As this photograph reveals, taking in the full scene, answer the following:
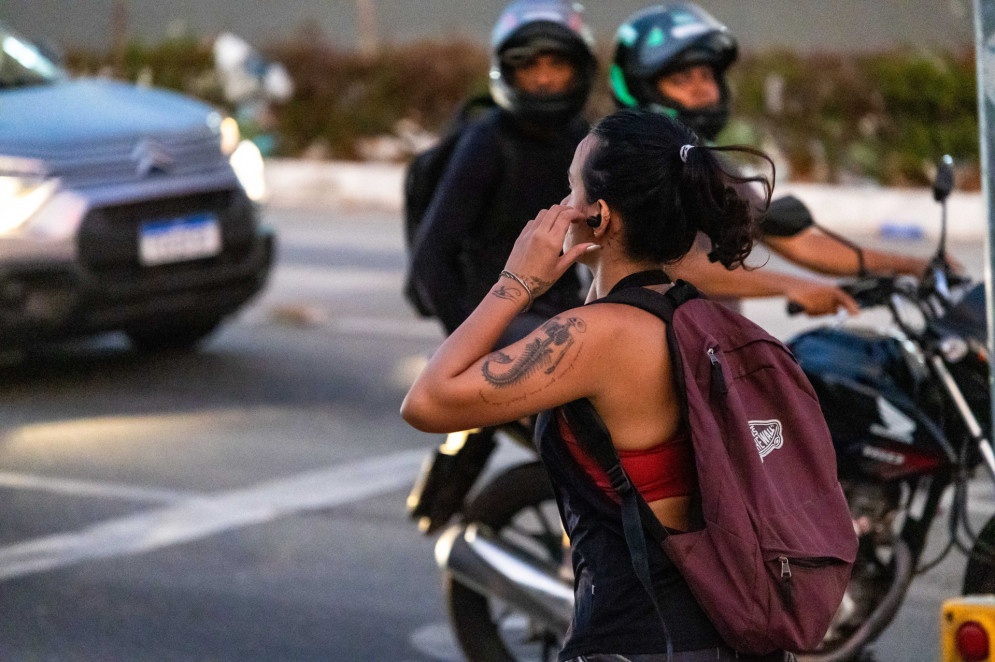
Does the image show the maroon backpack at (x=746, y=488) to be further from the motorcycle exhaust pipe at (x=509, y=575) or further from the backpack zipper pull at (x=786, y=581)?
the motorcycle exhaust pipe at (x=509, y=575)

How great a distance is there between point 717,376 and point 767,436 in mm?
143

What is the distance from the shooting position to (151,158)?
7555 mm

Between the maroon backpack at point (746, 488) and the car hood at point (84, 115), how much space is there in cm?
579

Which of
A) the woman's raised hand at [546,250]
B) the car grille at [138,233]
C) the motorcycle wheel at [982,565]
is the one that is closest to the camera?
the woman's raised hand at [546,250]

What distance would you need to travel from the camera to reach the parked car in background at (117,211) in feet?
23.6

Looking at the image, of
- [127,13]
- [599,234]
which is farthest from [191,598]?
[127,13]

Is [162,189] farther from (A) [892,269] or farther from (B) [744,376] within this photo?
(B) [744,376]

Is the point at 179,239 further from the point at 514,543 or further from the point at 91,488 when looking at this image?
the point at 514,543

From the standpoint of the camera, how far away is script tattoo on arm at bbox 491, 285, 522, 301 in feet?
7.43

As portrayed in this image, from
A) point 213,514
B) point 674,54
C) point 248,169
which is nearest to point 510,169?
point 674,54

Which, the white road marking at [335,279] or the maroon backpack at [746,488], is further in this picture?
the white road marking at [335,279]

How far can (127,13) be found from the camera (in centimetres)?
2091

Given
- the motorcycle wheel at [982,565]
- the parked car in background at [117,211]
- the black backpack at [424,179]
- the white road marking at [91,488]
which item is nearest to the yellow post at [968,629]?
the motorcycle wheel at [982,565]

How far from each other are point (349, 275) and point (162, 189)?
13.8 feet
